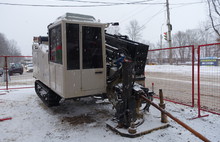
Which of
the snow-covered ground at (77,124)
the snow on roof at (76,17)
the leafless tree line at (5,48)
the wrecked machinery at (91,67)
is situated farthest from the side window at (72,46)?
the leafless tree line at (5,48)

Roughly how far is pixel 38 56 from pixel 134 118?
439 cm

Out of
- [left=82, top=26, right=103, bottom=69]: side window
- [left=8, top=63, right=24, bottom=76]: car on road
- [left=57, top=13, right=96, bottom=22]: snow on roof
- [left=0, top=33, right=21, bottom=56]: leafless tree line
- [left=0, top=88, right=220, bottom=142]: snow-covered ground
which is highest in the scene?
[left=0, top=33, right=21, bottom=56]: leafless tree line

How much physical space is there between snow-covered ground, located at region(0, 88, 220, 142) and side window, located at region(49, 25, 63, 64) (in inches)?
64.5

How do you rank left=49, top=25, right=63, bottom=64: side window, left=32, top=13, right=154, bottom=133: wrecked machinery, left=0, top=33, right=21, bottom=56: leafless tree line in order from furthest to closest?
left=0, top=33, right=21, bottom=56: leafless tree line
left=49, top=25, right=63, bottom=64: side window
left=32, top=13, right=154, bottom=133: wrecked machinery

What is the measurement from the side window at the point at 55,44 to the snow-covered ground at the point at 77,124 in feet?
5.37

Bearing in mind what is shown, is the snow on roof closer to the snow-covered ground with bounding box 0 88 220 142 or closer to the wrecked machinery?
the wrecked machinery

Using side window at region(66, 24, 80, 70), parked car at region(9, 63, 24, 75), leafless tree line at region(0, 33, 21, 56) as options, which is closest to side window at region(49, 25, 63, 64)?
side window at region(66, 24, 80, 70)

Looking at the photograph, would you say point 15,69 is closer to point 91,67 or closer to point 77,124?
point 77,124

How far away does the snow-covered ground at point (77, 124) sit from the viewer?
12.2 ft

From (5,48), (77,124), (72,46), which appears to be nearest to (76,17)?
→ (72,46)

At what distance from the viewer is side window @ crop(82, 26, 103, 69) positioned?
4.29 meters

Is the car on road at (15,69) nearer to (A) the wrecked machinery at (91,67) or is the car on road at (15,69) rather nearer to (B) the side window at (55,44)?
(A) the wrecked machinery at (91,67)

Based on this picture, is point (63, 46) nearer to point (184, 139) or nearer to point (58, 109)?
point (58, 109)

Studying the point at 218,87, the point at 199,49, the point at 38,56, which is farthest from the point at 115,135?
the point at 218,87
